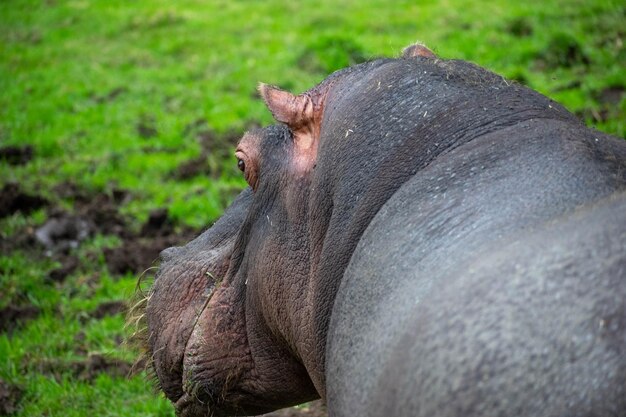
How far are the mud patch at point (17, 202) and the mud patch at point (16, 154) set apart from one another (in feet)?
3.57

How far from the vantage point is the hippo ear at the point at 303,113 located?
326 centimetres

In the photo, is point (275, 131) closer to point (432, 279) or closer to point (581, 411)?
point (432, 279)

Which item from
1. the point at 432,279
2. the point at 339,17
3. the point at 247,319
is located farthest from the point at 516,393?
the point at 339,17

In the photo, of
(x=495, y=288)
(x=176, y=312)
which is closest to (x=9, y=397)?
(x=176, y=312)

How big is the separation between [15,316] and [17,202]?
197 cm

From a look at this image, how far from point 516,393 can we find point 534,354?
0.09 metres

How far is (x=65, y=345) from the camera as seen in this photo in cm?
591

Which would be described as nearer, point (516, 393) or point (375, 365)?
point (516, 393)

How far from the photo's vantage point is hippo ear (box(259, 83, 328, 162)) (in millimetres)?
3256

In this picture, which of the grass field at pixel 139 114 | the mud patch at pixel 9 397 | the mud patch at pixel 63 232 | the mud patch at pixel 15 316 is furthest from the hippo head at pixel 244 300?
the mud patch at pixel 63 232

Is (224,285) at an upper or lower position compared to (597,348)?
lower

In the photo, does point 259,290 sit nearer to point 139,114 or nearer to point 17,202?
point 17,202

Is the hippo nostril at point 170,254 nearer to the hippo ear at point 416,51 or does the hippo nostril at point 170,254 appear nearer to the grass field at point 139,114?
the grass field at point 139,114

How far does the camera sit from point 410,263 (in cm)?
239
